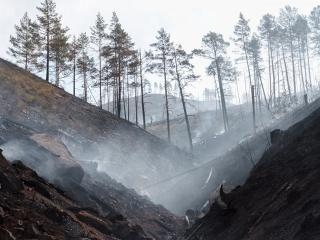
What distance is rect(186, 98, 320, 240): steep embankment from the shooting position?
966 cm

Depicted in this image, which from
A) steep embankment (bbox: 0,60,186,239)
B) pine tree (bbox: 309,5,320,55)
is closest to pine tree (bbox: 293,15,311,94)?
pine tree (bbox: 309,5,320,55)

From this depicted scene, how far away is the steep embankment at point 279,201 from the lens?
9656 millimetres

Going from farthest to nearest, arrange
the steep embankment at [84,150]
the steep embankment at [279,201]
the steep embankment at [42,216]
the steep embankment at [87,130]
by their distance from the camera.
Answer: the steep embankment at [87,130] → the steep embankment at [84,150] → the steep embankment at [279,201] → the steep embankment at [42,216]

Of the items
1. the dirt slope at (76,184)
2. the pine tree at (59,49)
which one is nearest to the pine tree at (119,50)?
the pine tree at (59,49)

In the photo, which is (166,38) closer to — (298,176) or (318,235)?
(298,176)

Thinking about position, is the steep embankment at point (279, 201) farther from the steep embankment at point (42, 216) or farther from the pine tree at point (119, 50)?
the pine tree at point (119, 50)

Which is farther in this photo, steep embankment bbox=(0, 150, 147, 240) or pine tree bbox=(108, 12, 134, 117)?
pine tree bbox=(108, 12, 134, 117)

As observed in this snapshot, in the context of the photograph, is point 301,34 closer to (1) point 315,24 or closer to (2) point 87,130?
(1) point 315,24

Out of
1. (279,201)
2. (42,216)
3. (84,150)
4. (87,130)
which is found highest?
(87,130)

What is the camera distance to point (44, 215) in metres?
11.2

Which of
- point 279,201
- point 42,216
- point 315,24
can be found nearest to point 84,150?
point 42,216

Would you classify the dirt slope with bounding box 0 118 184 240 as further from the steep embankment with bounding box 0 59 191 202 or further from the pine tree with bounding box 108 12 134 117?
the pine tree with bounding box 108 12 134 117

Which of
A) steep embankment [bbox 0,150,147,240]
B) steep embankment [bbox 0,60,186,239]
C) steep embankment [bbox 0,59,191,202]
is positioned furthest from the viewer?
steep embankment [bbox 0,59,191,202]

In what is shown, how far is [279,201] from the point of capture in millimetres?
11555
